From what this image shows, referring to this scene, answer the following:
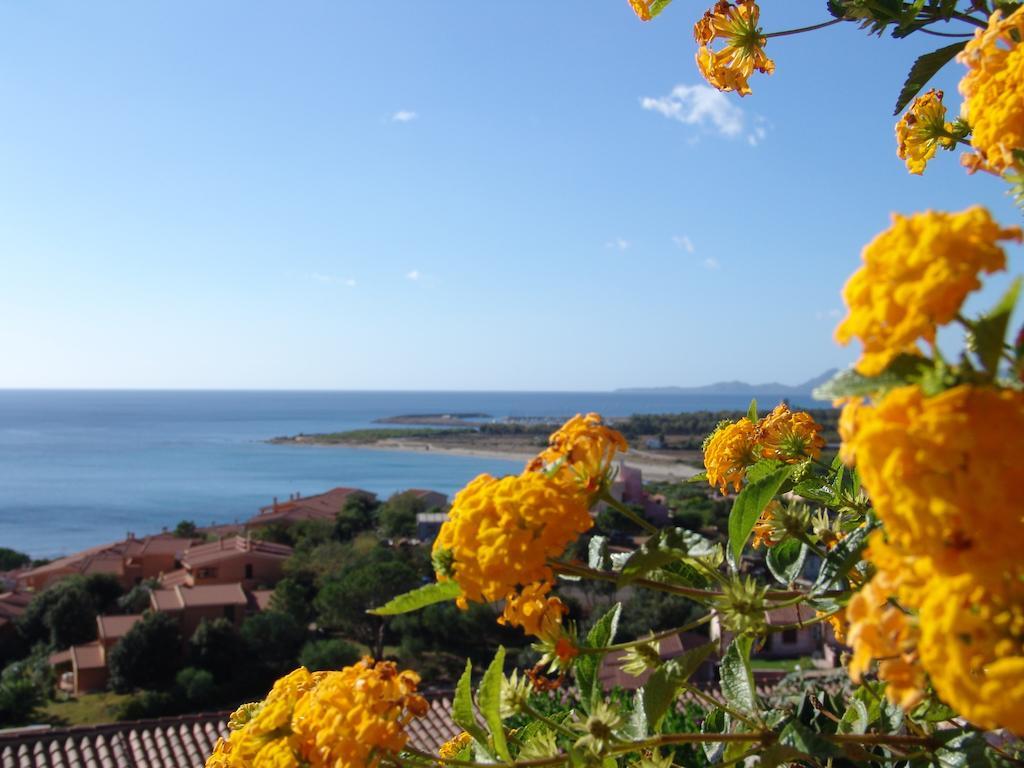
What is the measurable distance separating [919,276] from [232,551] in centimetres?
3265

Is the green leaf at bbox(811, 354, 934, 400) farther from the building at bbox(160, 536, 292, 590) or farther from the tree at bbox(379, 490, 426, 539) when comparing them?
the tree at bbox(379, 490, 426, 539)

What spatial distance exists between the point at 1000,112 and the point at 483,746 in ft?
4.55

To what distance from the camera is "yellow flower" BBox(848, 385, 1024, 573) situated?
0.81 metres

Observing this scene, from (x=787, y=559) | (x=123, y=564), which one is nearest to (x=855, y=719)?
(x=787, y=559)

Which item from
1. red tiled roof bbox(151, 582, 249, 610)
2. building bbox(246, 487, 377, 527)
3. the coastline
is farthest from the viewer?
the coastline

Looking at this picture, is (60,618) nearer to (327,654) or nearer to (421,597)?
(327,654)

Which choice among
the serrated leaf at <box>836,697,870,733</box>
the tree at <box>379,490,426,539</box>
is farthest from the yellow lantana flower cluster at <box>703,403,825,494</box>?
the tree at <box>379,490,426,539</box>

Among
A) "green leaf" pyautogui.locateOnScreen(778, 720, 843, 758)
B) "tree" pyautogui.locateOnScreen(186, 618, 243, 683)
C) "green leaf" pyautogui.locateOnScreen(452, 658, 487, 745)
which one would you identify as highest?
"green leaf" pyautogui.locateOnScreen(778, 720, 843, 758)

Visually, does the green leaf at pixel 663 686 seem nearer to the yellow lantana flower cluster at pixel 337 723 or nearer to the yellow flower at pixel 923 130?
the yellow lantana flower cluster at pixel 337 723

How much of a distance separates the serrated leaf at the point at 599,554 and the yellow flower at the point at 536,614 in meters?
0.10

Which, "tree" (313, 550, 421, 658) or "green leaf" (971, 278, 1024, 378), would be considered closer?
"green leaf" (971, 278, 1024, 378)

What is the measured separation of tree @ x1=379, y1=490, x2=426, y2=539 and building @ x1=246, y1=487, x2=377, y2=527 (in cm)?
264

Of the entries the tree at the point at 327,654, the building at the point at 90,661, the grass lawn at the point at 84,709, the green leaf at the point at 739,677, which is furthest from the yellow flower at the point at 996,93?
the building at the point at 90,661

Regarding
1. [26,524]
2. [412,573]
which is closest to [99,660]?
[412,573]
